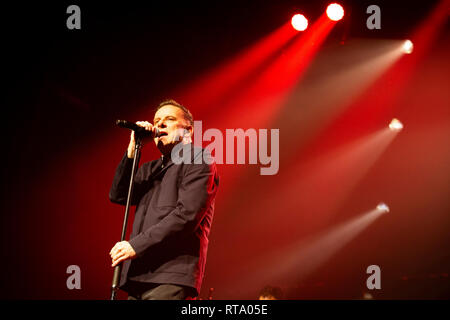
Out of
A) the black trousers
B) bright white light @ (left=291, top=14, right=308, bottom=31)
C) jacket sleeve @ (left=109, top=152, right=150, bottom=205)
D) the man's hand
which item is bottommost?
the black trousers

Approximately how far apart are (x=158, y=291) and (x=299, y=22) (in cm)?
362

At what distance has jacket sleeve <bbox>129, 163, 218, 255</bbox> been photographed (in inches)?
69.8

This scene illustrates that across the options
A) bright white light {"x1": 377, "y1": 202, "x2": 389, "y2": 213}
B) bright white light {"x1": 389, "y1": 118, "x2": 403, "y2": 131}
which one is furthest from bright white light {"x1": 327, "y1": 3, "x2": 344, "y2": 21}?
bright white light {"x1": 377, "y1": 202, "x2": 389, "y2": 213}

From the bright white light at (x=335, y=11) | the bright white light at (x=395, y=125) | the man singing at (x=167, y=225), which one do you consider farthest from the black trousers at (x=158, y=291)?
the bright white light at (x=395, y=125)

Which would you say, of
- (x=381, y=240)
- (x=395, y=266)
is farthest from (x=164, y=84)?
(x=395, y=266)

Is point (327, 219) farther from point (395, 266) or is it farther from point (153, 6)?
point (153, 6)

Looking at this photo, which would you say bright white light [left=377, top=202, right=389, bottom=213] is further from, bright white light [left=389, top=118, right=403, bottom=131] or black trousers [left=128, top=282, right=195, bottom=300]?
black trousers [left=128, top=282, right=195, bottom=300]

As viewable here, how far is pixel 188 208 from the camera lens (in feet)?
6.08

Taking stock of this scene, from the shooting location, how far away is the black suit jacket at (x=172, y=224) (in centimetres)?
178

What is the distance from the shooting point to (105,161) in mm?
4836

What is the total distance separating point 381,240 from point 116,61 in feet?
19.6

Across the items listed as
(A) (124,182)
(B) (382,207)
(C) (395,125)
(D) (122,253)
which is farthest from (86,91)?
(B) (382,207)

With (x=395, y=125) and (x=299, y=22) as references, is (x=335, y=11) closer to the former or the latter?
(x=299, y=22)
